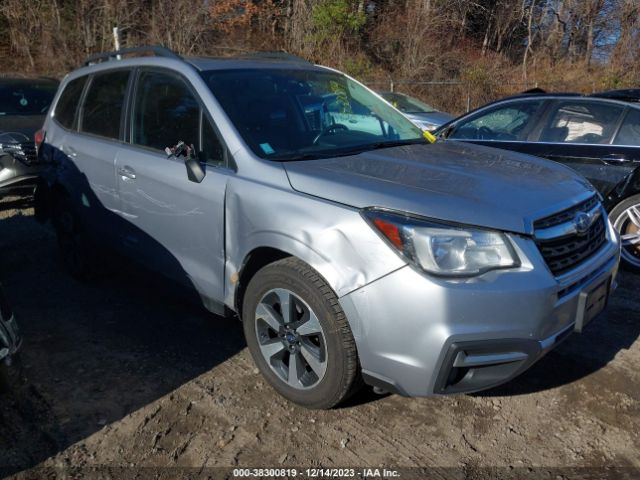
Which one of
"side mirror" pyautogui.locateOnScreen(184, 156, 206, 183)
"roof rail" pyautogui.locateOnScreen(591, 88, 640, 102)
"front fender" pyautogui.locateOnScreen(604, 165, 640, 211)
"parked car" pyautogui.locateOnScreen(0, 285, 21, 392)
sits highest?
"roof rail" pyautogui.locateOnScreen(591, 88, 640, 102)

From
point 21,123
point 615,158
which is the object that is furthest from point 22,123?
point 615,158

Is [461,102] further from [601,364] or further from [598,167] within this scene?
[601,364]

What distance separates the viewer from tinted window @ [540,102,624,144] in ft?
17.5

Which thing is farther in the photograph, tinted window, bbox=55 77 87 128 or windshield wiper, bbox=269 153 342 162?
tinted window, bbox=55 77 87 128

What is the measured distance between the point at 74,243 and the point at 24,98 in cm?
472

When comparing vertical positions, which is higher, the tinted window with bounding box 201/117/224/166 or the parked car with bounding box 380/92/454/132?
the tinted window with bounding box 201/117/224/166

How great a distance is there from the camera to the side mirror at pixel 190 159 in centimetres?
336

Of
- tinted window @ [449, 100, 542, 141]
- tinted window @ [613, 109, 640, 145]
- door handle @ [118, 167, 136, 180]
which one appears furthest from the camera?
tinted window @ [449, 100, 542, 141]

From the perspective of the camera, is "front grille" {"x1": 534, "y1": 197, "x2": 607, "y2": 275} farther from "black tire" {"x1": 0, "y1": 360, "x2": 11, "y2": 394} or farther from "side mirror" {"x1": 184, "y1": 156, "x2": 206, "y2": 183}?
"black tire" {"x1": 0, "y1": 360, "x2": 11, "y2": 394}

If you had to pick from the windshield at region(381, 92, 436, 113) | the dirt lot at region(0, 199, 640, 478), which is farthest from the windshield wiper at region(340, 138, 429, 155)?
the windshield at region(381, 92, 436, 113)

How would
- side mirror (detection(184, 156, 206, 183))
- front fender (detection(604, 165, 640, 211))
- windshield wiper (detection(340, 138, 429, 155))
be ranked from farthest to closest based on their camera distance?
front fender (detection(604, 165, 640, 211)), windshield wiper (detection(340, 138, 429, 155)), side mirror (detection(184, 156, 206, 183))

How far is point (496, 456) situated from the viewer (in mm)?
2812

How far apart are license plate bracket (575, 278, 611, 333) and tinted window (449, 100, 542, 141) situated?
2881 millimetres

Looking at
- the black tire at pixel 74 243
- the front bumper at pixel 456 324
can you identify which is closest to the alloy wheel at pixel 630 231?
the front bumper at pixel 456 324
